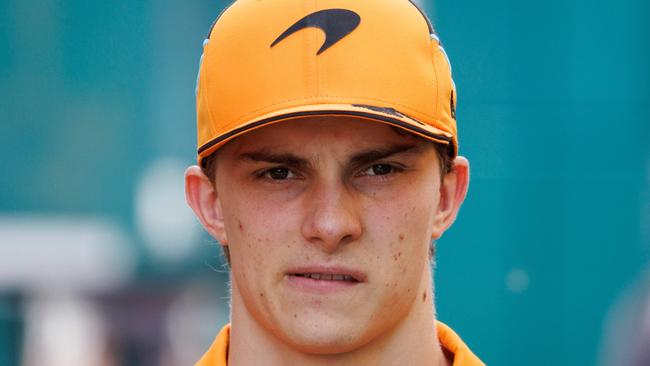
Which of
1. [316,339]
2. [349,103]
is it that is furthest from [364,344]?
[349,103]

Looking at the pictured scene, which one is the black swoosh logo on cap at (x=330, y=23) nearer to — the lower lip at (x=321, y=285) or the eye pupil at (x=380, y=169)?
the eye pupil at (x=380, y=169)

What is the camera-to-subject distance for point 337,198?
275 cm

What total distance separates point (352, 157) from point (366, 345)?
474 mm

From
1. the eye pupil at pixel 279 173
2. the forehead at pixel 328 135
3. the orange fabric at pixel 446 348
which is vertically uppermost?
the forehead at pixel 328 135

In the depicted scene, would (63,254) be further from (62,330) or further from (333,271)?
(333,271)

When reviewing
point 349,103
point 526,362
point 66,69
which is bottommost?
point 526,362

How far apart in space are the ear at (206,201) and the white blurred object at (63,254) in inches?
122

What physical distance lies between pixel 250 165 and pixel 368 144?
30 cm

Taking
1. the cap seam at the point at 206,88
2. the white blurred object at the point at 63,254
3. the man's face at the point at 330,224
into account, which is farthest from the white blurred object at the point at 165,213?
the man's face at the point at 330,224

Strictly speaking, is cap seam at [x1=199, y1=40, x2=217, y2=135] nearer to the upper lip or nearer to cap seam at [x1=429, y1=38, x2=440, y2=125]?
the upper lip

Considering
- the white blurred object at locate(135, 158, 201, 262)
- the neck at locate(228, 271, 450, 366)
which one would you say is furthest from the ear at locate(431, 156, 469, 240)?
the white blurred object at locate(135, 158, 201, 262)

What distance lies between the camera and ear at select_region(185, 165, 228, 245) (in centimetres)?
305

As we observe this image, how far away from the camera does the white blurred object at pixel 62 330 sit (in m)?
6.04

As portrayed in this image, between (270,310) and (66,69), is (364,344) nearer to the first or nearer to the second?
(270,310)
